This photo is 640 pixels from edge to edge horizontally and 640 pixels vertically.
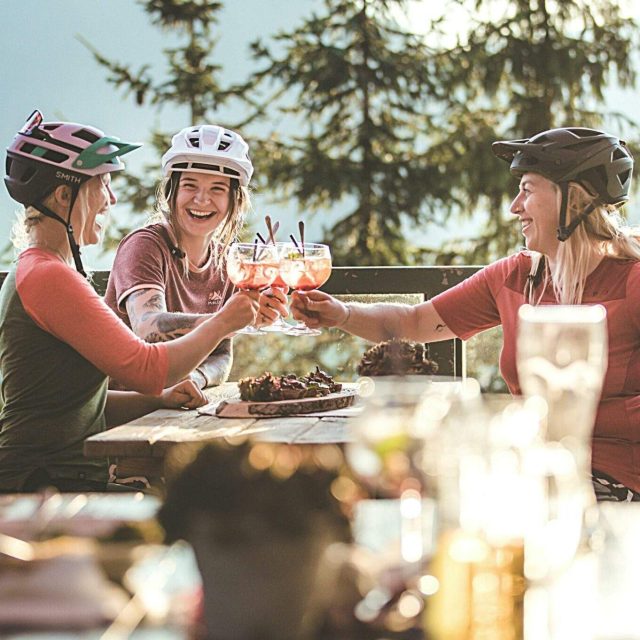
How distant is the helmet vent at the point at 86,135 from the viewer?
271 cm

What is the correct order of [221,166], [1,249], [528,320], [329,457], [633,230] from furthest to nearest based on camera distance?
[1,249]
[221,166]
[633,230]
[528,320]
[329,457]

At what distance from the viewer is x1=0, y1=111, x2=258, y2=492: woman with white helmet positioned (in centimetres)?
245

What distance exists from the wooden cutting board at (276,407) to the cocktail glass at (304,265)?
0.28 m

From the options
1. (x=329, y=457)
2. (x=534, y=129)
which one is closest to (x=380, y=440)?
(x=329, y=457)

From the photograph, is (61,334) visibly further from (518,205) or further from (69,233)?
(518,205)

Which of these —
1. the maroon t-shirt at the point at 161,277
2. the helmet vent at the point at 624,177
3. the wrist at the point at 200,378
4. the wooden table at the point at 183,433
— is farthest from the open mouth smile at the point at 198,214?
the helmet vent at the point at 624,177

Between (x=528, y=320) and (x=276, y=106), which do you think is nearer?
(x=528, y=320)

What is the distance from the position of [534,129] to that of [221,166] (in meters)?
7.09

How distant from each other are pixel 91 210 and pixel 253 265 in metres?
0.48

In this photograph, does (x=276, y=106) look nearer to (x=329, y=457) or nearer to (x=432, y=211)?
(x=432, y=211)

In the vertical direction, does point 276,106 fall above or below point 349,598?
above

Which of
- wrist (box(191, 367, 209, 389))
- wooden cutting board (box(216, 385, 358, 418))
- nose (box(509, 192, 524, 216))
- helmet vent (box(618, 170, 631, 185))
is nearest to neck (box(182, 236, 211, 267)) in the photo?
wrist (box(191, 367, 209, 389))

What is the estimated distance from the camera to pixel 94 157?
268 cm

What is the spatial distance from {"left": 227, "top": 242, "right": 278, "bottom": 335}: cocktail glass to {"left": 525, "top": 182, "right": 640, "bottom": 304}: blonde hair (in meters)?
0.78
